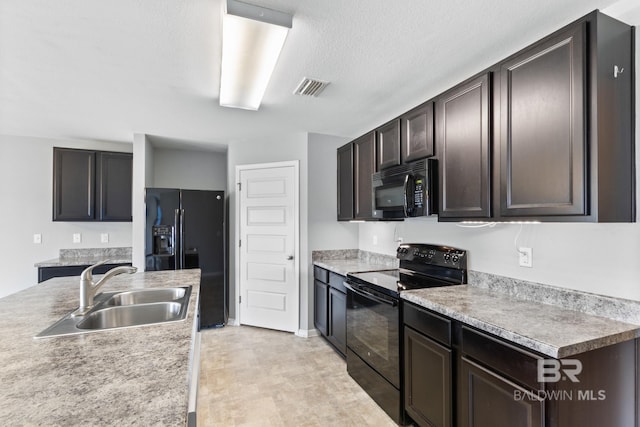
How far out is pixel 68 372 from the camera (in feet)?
3.13

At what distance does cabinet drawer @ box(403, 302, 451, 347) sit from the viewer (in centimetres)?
165

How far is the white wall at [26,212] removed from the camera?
367 cm

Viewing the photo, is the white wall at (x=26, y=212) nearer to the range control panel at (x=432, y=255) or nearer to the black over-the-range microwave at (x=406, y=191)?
the black over-the-range microwave at (x=406, y=191)

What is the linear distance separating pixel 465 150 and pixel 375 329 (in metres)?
1.41

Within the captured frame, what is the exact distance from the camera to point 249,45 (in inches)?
66.9

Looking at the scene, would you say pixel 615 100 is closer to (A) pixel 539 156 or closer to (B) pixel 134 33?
(A) pixel 539 156

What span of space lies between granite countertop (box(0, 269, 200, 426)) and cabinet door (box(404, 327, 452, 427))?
1.29 m

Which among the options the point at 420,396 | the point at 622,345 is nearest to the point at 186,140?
the point at 420,396

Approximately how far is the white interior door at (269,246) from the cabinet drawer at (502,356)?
2.39 m

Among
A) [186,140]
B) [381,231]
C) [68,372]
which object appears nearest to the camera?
[68,372]

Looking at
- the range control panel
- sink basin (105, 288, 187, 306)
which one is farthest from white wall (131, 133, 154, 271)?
the range control panel

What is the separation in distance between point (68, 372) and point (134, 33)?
1.68m

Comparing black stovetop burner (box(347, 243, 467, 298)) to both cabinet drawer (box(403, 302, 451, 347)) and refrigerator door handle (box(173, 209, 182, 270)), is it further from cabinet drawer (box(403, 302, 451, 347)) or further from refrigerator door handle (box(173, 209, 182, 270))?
refrigerator door handle (box(173, 209, 182, 270))

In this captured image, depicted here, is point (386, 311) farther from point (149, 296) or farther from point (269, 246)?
point (269, 246)
